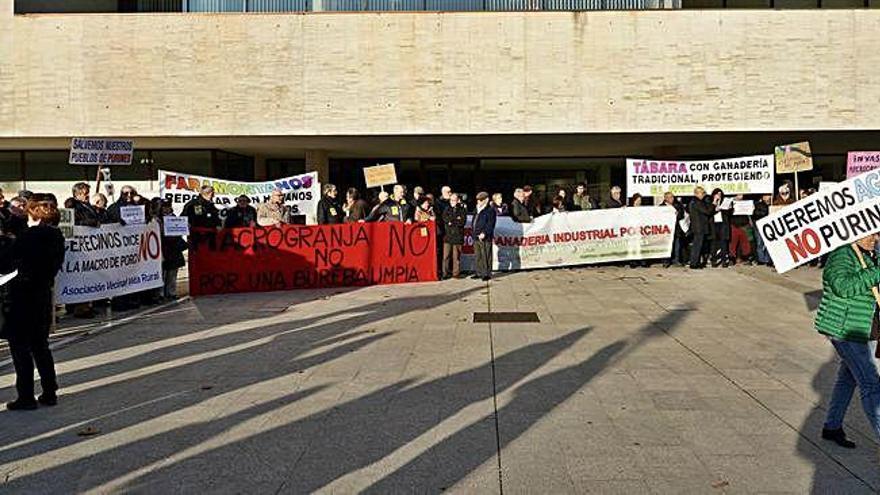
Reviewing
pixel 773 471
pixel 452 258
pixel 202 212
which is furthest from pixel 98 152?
pixel 773 471

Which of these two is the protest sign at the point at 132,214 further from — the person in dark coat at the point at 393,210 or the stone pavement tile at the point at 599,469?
the stone pavement tile at the point at 599,469

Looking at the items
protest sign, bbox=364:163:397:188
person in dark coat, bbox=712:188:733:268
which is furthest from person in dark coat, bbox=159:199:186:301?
person in dark coat, bbox=712:188:733:268

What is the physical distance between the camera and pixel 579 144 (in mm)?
23109

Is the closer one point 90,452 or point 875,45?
point 90,452

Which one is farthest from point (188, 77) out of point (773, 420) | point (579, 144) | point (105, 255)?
point (773, 420)

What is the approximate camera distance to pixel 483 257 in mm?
15414

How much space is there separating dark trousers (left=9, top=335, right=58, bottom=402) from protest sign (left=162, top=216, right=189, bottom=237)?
6.32m

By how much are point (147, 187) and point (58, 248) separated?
56.0 ft

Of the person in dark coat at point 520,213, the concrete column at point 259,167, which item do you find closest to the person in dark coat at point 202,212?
the person in dark coat at point 520,213

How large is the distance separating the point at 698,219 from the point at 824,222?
1213cm

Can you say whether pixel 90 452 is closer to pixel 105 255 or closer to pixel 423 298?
pixel 105 255

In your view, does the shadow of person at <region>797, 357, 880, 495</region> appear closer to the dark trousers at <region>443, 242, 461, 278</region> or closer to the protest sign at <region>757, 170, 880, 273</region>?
the protest sign at <region>757, 170, 880, 273</region>

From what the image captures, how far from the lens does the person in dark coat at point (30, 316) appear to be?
252 inches

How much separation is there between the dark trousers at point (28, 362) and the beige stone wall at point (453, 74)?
14062 millimetres
